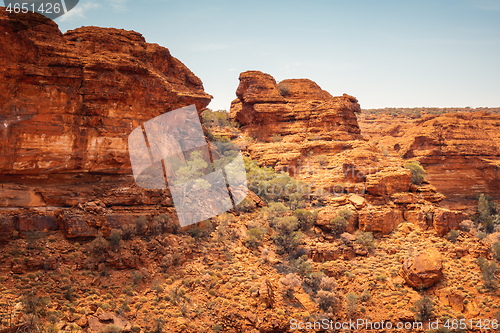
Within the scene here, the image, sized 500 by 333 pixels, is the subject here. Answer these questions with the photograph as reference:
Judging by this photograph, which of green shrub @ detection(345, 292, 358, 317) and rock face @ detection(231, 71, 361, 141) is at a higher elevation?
rock face @ detection(231, 71, 361, 141)

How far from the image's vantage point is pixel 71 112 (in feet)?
61.8

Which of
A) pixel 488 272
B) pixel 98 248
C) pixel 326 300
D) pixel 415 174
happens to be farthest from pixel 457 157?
pixel 98 248

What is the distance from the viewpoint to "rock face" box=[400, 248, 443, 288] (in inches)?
812

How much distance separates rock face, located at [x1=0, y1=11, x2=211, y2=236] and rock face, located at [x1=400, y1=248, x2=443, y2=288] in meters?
13.9

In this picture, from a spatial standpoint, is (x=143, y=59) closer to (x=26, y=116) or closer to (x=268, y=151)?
(x=26, y=116)

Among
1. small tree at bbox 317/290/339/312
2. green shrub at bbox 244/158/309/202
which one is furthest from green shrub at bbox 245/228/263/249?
green shrub at bbox 244/158/309/202

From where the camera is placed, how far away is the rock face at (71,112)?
57.2ft

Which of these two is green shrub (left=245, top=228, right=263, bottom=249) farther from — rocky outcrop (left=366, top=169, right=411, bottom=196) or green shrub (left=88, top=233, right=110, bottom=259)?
rocky outcrop (left=366, top=169, right=411, bottom=196)

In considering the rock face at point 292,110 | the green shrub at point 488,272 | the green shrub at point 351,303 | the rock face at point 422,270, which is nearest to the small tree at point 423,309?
the rock face at point 422,270

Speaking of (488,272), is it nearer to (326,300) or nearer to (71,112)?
(326,300)

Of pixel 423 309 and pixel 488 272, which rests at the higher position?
pixel 488 272

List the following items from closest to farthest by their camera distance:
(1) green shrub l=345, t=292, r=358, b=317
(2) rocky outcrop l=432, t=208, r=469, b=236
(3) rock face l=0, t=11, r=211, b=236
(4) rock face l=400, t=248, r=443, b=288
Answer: (3) rock face l=0, t=11, r=211, b=236 → (1) green shrub l=345, t=292, r=358, b=317 → (4) rock face l=400, t=248, r=443, b=288 → (2) rocky outcrop l=432, t=208, r=469, b=236

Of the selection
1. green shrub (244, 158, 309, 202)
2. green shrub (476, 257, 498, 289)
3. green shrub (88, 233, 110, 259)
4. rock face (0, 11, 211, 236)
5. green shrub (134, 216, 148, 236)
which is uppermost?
rock face (0, 11, 211, 236)

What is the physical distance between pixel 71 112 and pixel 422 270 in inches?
774
